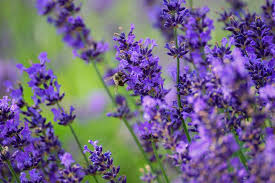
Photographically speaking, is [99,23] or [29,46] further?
[99,23]

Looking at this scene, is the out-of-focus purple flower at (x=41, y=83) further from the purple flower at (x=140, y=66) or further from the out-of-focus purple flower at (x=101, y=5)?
the out-of-focus purple flower at (x=101, y=5)

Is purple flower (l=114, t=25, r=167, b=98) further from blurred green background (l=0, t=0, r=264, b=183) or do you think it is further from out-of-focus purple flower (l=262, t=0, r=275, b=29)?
blurred green background (l=0, t=0, r=264, b=183)

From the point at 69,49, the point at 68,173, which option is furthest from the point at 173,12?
the point at 69,49

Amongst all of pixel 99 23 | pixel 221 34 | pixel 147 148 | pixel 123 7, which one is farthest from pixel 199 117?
pixel 123 7

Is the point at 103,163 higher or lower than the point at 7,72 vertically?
lower

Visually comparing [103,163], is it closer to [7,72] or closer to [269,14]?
[269,14]

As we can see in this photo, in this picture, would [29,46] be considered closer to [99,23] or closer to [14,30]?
[14,30]

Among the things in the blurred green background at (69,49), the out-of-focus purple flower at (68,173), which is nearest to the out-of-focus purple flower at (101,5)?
the blurred green background at (69,49)

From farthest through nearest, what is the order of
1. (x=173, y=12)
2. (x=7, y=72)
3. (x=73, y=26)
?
1. (x=7, y=72)
2. (x=73, y=26)
3. (x=173, y=12)
